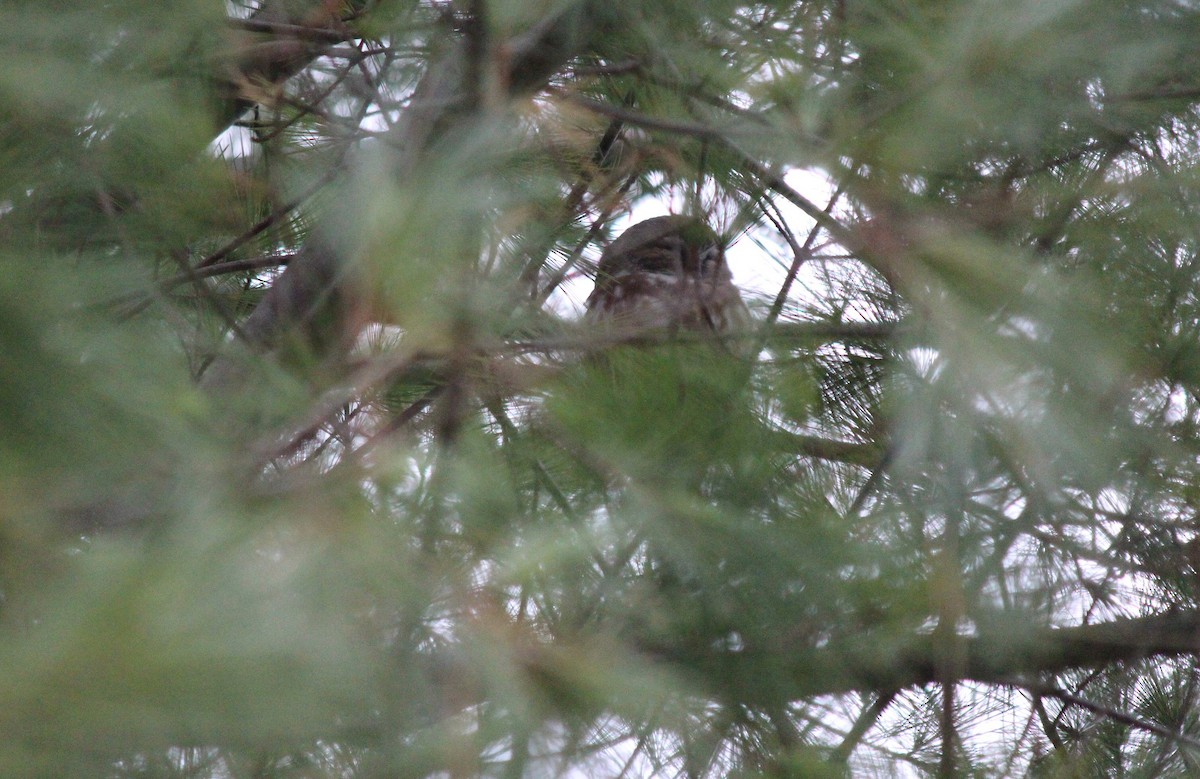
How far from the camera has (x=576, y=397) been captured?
2.91 ft

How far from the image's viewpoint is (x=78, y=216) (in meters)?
0.96

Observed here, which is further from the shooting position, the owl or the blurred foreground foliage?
the owl

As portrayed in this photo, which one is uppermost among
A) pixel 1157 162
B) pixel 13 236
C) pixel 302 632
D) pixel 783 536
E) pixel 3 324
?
pixel 1157 162

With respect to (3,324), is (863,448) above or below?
above

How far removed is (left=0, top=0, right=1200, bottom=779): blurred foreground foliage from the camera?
0.67 meters

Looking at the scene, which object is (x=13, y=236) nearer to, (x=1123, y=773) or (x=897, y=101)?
(x=897, y=101)

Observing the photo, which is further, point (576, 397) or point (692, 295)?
point (692, 295)

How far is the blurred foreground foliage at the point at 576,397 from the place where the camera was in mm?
671

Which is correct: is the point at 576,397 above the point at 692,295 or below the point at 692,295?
below

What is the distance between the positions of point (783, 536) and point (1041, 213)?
0.53 meters

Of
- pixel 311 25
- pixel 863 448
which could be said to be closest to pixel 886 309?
pixel 863 448

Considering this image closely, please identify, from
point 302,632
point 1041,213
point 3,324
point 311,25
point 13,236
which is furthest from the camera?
point 311,25

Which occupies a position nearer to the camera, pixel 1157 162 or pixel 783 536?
pixel 783 536

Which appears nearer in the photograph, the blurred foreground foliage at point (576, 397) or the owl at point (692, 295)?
the blurred foreground foliage at point (576, 397)
